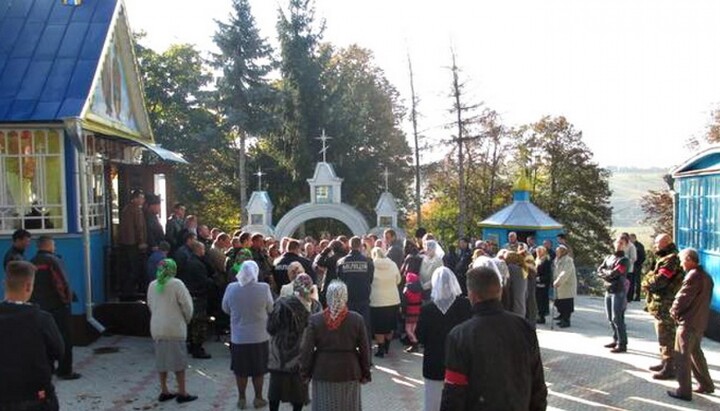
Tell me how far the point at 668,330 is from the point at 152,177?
11009 mm

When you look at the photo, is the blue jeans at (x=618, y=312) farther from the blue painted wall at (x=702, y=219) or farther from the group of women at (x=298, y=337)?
the group of women at (x=298, y=337)

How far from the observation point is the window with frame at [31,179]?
36.2ft

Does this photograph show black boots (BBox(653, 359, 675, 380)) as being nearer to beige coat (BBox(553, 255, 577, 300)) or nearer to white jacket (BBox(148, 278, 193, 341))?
beige coat (BBox(553, 255, 577, 300))

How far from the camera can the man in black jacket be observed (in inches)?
182

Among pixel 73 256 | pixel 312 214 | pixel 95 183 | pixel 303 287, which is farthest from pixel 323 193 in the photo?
pixel 303 287

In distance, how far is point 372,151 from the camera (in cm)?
3797

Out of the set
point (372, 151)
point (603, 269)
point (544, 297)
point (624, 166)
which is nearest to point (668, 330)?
point (603, 269)

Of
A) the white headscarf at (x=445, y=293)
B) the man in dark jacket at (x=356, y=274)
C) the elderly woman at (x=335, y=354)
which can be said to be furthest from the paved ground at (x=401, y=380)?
the white headscarf at (x=445, y=293)

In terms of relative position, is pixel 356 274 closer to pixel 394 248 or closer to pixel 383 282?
pixel 383 282

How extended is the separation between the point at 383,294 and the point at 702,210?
7226 mm

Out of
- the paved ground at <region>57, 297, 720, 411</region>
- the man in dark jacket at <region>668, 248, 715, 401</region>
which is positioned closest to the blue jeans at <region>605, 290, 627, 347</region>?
the paved ground at <region>57, 297, 720, 411</region>

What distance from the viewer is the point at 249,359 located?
764cm

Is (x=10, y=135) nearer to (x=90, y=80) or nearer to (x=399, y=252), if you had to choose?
(x=90, y=80)

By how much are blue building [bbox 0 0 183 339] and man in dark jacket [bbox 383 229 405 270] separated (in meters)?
5.21
